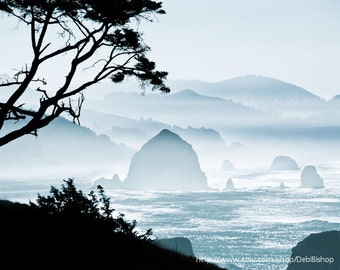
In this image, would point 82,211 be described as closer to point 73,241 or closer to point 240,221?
point 73,241

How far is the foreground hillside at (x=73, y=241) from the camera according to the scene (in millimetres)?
8961

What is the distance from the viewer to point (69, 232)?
9914 mm

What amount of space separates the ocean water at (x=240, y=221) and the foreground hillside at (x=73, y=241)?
52613 mm

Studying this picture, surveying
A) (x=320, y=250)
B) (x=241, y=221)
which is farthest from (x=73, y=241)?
(x=241, y=221)

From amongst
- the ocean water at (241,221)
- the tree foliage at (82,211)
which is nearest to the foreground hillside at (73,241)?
the tree foliage at (82,211)

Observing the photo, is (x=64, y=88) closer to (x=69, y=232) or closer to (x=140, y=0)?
(x=140, y=0)

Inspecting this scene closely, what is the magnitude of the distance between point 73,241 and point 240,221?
120 metres

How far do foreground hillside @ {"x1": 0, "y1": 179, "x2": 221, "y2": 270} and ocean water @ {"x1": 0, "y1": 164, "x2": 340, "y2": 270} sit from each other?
52613 mm

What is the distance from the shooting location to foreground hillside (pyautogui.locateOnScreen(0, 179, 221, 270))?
8.96 metres

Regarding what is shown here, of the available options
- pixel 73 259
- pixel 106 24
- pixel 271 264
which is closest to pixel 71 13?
pixel 106 24

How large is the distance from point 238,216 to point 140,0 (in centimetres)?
12627

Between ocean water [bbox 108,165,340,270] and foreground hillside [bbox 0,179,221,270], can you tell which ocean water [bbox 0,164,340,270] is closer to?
ocean water [bbox 108,165,340,270]

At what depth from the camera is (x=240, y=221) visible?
12588cm

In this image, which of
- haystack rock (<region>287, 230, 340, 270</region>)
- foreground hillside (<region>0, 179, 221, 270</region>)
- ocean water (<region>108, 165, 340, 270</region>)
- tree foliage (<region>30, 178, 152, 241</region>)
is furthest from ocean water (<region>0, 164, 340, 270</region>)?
foreground hillside (<region>0, 179, 221, 270</region>)
